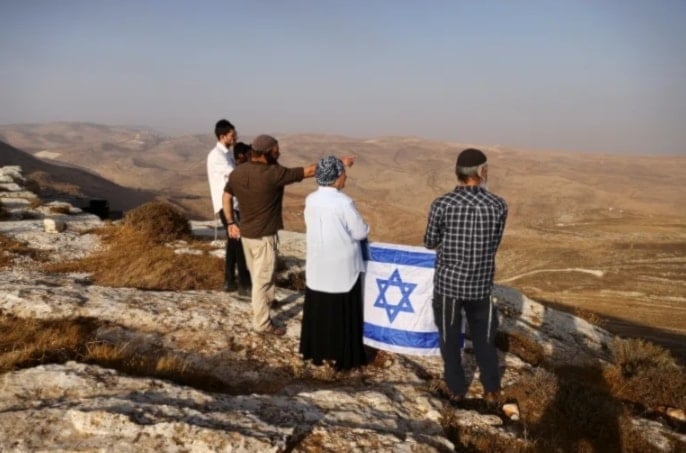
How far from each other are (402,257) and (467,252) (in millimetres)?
1102

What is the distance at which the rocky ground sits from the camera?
2.54 metres

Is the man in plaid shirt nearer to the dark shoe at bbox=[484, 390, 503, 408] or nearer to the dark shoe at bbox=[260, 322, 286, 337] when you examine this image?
the dark shoe at bbox=[484, 390, 503, 408]

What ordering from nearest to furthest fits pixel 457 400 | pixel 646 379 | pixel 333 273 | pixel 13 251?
pixel 457 400, pixel 333 273, pixel 646 379, pixel 13 251

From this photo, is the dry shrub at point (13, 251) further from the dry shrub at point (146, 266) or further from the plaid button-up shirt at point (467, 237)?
the plaid button-up shirt at point (467, 237)

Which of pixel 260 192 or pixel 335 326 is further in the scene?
pixel 260 192

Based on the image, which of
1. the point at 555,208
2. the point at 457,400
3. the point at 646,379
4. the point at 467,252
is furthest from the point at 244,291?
the point at 555,208

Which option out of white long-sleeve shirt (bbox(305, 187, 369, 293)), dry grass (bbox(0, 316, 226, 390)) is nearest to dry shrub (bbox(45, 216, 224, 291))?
dry grass (bbox(0, 316, 226, 390))

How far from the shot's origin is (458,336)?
3695 millimetres

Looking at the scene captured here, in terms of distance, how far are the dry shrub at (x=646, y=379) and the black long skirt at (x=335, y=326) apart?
266 centimetres

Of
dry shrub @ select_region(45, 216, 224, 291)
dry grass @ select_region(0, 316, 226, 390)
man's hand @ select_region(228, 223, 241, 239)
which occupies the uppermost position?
man's hand @ select_region(228, 223, 241, 239)

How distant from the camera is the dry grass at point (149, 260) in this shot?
6633mm

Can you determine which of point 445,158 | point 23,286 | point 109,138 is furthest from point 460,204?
point 109,138

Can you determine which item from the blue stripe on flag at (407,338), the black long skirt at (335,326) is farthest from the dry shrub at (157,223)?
the blue stripe on flag at (407,338)

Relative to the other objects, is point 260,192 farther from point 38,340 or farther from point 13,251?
point 13,251
